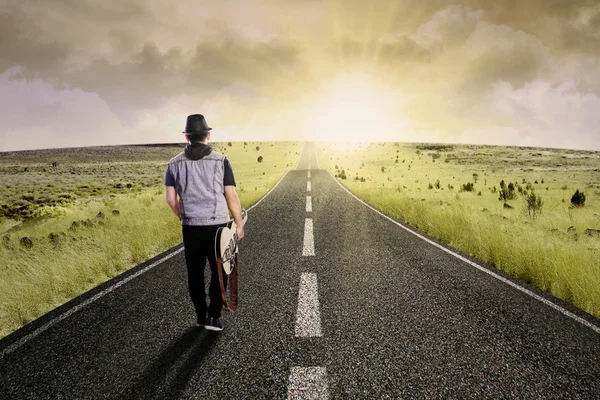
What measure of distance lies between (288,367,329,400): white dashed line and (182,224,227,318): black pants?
1241 mm

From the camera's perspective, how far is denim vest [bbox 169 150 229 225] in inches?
128

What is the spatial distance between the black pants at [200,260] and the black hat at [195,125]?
102cm

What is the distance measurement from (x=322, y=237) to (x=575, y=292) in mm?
4823

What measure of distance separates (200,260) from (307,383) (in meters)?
1.68

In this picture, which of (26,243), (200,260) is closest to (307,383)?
(200,260)

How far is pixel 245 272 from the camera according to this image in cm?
543

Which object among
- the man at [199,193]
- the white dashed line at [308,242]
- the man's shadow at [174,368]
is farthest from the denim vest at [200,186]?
the white dashed line at [308,242]

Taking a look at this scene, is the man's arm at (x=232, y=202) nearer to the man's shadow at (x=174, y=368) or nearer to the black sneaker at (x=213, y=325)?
the black sneaker at (x=213, y=325)

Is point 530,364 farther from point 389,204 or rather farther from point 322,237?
point 389,204

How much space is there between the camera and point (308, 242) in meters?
7.34

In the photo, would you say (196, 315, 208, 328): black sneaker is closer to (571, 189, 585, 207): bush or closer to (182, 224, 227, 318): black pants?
(182, 224, 227, 318): black pants

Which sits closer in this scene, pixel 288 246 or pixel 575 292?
pixel 575 292

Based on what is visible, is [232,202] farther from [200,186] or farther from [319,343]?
[319,343]

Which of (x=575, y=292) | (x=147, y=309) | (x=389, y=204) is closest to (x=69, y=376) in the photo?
(x=147, y=309)
